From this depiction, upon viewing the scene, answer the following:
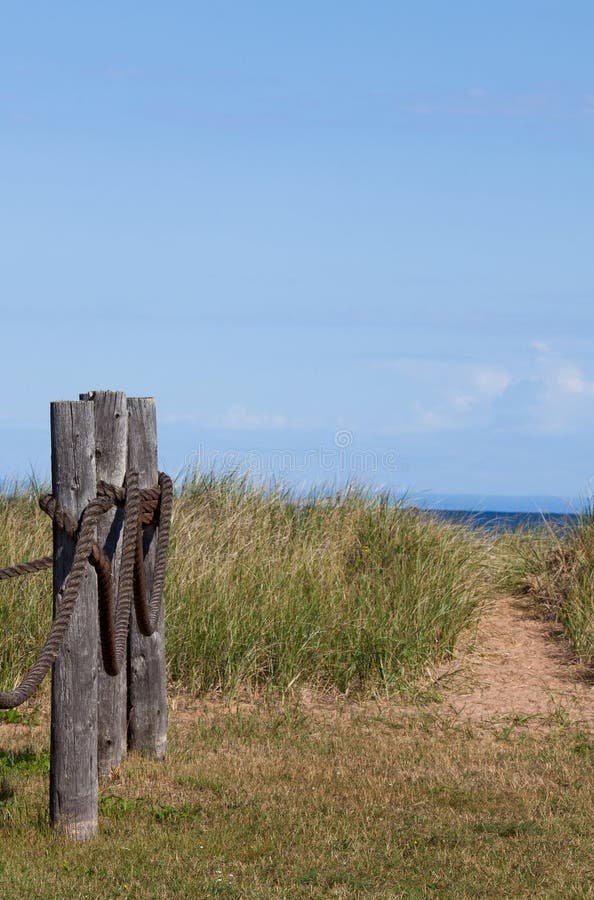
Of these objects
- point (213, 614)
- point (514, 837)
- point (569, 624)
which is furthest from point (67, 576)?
point (569, 624)

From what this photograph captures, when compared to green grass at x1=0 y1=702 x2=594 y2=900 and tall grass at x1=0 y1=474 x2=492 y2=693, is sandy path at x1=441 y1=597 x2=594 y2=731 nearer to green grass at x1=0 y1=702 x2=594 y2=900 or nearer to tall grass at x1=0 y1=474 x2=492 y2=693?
tall grass at x1=0 y1=474 x2=492 y2=693

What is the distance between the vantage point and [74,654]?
5.66m

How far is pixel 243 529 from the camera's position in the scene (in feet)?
42.1

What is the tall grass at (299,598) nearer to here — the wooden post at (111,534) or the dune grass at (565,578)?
the dune grass at (565,578)

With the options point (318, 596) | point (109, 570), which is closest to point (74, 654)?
point (109, 570)

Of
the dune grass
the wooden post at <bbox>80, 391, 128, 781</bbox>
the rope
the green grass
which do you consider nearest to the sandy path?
the dune grass

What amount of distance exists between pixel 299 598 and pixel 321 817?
3856 millimetres

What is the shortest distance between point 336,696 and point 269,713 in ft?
2.65

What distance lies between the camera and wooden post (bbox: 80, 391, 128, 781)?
6527 mm

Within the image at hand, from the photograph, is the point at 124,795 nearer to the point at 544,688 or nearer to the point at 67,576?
the point at 67,576

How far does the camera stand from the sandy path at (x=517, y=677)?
30.5 ft

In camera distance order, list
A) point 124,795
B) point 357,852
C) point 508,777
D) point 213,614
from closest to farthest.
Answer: point 357,852 < point 124,795 < point 508,777 < point 213,614

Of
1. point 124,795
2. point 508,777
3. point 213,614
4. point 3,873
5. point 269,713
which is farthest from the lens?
point 213,614

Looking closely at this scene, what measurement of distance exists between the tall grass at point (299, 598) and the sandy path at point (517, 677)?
0.35m
